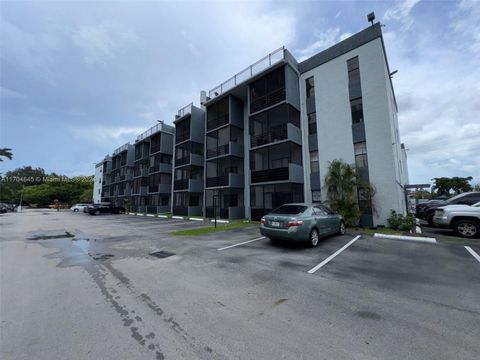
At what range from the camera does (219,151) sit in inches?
808

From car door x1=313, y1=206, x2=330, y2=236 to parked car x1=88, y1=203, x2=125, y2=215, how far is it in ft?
110

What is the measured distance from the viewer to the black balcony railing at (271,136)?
15.8 m

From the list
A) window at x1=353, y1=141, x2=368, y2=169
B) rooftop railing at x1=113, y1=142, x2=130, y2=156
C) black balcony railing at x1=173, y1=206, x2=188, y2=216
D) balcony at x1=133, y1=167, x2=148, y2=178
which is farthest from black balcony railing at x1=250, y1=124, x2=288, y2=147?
rooftop railing at x1=113, y1=142, x2=130, y2=156

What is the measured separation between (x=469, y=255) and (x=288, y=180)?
30.5ft

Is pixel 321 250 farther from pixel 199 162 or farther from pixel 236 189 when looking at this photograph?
pixel 199 162

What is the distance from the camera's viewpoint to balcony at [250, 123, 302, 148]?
15.2 m

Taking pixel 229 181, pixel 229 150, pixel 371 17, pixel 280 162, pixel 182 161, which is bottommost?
pixel 229 181

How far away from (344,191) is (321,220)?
5.96 meters

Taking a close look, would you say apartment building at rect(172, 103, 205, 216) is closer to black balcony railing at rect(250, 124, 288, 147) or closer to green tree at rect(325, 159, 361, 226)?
black balcony railing at rect(250, 124, 288, 147)

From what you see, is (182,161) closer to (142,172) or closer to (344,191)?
(142,172)

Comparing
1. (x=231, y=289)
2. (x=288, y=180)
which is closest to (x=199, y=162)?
(x=288, y=180)

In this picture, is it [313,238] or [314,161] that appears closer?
[313,238]

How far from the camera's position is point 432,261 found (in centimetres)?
610

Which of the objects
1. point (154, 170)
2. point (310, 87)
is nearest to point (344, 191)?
point (310, 87)
